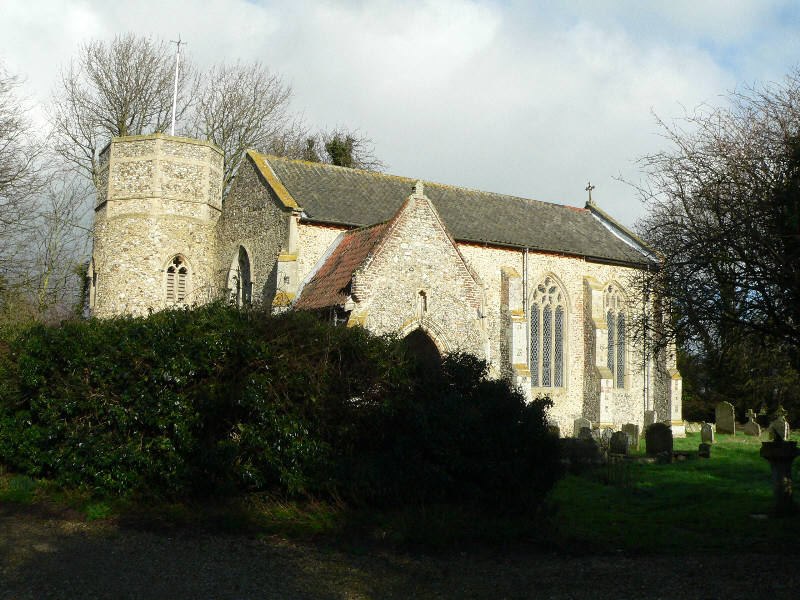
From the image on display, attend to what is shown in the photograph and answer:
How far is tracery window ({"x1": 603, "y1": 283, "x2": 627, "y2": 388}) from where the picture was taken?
25.7m

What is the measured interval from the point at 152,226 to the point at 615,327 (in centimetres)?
1639

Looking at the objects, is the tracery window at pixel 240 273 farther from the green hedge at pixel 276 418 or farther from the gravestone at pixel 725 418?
the gravestone at pixel 725 418

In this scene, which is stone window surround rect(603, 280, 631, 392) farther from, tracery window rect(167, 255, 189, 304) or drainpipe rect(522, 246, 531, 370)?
tracery window rect(167, 255, 189, 304)

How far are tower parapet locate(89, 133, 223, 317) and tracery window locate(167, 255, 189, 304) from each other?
3 cm

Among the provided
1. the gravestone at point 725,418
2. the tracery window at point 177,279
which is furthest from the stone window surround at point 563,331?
the tracery window at point 177,279

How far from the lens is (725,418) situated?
80.8ft

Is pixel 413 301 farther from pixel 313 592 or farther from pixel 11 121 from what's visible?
pixel 11 121

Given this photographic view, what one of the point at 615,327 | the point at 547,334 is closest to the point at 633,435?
the point at 547,334

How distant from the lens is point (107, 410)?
393 inches

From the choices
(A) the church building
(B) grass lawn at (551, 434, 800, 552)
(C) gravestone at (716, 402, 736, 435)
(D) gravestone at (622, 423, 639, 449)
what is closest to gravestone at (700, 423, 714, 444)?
(A) the church building

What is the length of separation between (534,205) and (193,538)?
21.8 meters

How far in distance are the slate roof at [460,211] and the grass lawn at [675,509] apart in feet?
30.1

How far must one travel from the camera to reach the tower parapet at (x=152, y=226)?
20766 millimetres

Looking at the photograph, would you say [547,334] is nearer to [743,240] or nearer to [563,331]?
[563,331]
